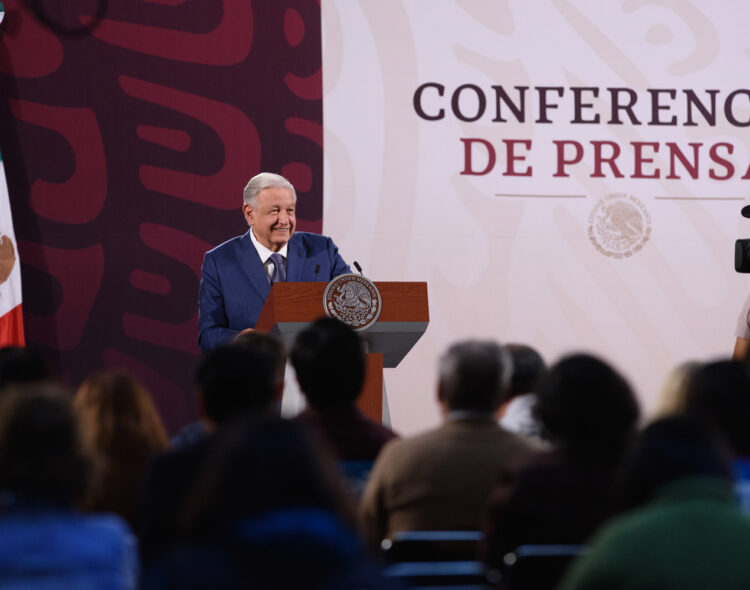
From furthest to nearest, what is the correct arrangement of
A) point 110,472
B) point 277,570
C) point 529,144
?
point 529,144
point 110,472
point 277,570

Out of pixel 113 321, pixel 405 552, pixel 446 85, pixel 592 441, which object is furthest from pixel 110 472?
pixel 446 85

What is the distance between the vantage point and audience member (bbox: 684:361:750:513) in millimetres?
2066

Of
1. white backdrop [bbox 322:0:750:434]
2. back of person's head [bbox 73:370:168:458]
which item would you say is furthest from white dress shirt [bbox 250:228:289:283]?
back of person's head [bbox 73:370:168:458]

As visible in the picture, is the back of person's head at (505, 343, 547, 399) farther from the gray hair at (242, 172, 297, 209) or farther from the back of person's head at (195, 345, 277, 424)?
the gray hair at (242, 172, 297, 209)

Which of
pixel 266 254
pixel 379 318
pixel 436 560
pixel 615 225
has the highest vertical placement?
pixel 615 225

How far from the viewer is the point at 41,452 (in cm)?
156

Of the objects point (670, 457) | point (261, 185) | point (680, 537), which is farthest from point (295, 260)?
point (680, 537)

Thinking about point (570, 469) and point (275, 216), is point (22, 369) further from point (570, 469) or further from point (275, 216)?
point (275, 216)

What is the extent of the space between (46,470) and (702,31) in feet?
19.9

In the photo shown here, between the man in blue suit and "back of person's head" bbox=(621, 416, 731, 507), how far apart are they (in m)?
3.47

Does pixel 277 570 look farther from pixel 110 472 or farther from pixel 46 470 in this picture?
pixel 110 472

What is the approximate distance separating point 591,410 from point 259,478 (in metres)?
0.91

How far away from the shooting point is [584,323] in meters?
6.53

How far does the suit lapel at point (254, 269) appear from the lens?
5035mm
